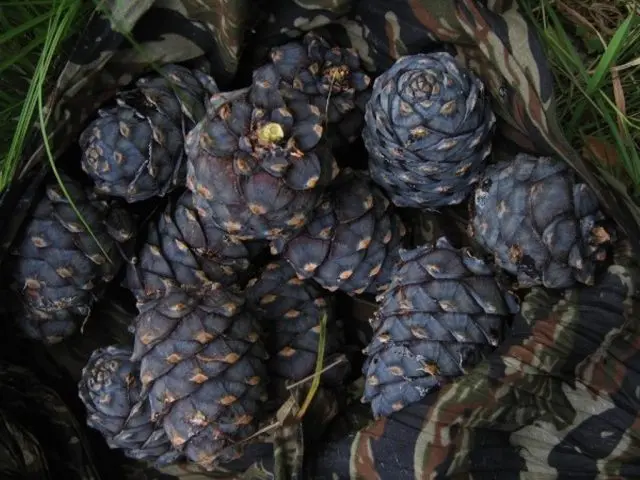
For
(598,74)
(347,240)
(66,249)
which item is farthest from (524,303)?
(66,249)

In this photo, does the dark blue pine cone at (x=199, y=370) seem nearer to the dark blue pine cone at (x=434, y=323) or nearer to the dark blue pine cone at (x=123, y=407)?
the dark blue pine cone at (x=123, y=407)

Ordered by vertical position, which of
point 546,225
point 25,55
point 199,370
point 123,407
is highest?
point 25,55

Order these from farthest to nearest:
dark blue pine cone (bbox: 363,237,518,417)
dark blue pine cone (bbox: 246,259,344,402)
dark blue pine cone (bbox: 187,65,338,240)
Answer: dark blue pine cone (bbox: 246,259,344,402) < dark blue pine cone (bbox: 363,237,518,417) < dark blue pine cone (bbox: 187,65,338,240)

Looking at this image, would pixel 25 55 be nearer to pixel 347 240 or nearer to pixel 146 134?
pixel 146 134

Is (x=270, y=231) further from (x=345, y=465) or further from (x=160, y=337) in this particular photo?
(x=345, y=465)

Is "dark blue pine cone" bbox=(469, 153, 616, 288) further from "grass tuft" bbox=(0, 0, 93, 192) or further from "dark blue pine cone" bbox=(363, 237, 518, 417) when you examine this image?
"grass tuft" bbox=(0, 0, 93, 192)

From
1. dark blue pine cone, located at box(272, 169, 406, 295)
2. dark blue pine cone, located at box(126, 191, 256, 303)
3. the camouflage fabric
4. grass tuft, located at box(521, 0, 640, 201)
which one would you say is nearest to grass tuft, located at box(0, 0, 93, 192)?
the camouflage fabric
